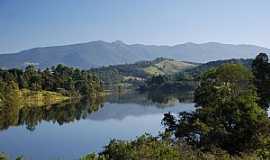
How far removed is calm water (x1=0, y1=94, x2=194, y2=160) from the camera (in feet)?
139

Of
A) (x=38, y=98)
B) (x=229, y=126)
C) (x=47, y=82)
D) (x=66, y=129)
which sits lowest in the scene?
(x=38, y=98)

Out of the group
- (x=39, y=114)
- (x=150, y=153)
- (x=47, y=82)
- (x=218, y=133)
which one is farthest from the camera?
(x=47, y=82)

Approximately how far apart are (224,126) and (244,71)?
19322mm

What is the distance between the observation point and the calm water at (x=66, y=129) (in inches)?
1667

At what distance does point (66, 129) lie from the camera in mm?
59188

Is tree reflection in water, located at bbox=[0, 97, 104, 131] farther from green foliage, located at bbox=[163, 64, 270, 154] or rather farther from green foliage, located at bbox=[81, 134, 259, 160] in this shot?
green foliage, located at bbox=[81, 134, 259, 160]

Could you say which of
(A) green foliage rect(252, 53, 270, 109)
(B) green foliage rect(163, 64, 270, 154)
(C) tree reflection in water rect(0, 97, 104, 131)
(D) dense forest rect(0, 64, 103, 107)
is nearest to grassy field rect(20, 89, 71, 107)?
(D) dense forest rect(0, 64, 103, 107)

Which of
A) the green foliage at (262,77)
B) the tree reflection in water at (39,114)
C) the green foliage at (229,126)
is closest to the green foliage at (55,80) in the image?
the tree reflection in water at (39,114)

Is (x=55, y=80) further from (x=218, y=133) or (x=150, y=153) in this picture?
(x=150, y=153)

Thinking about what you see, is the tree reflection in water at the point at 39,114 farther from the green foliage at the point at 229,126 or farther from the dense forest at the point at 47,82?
the green foliage at the point at 229,126

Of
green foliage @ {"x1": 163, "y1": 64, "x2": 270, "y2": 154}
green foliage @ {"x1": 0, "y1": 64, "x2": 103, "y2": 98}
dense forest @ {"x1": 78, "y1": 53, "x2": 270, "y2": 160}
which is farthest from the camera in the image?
green foliage @ {"x1": 0, "y1": 64, "x2": 103, "y2": 98}

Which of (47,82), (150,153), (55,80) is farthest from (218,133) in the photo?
(55,80)

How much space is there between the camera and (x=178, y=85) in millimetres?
158375

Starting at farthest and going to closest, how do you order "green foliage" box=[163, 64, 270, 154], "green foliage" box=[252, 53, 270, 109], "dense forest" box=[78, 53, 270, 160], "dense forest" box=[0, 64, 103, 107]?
"dense forest" box=[0, 64, 103, 107] < "green foliage" box=[252, 53, 270, 109] < "green foliage" box=[163, 64, 270, 154] < "dense forest" box=[78, 53, 270, 160]
